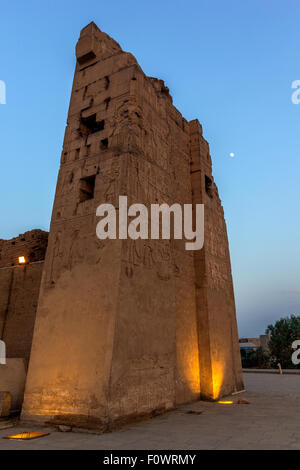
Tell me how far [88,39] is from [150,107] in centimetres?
252

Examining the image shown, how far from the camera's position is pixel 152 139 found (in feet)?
24.1

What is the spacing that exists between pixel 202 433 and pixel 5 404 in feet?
10.6

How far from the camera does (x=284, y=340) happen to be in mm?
19406

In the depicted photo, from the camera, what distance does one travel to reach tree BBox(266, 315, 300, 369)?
18781 mm

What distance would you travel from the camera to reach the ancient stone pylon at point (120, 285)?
5133 millimetres

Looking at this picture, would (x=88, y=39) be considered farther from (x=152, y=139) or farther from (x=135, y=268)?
(x=135, y=268)

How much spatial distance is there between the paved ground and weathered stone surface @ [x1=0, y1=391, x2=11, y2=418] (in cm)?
54

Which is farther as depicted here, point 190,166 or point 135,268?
point 190,166

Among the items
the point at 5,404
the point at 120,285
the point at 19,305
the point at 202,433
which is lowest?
the point at 202,433

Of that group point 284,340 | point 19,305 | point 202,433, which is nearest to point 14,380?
point 19,305

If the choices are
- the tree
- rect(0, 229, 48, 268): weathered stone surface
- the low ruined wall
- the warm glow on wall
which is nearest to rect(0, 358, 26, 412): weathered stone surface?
the low ruined wall

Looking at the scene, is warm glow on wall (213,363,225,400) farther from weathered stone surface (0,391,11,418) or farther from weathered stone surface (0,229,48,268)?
weathered stone surface (0,229,48,268)

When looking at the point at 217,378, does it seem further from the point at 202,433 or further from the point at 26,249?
the point at 26,249
